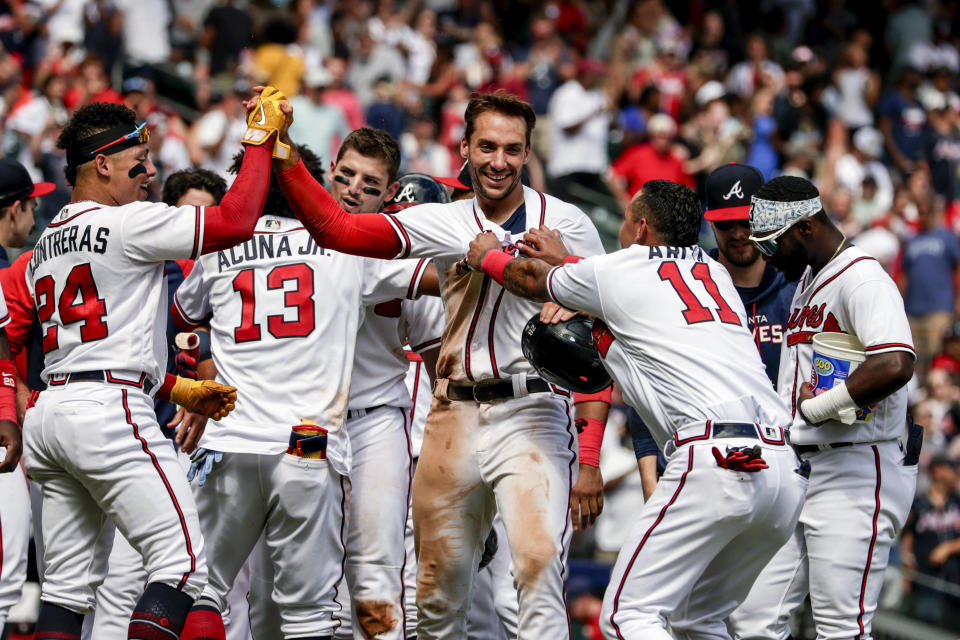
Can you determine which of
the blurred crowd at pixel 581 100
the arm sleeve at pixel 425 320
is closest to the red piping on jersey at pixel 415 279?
the arm sleeve at pixel 425 320

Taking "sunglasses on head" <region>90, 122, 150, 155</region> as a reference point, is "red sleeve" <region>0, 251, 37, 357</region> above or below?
below

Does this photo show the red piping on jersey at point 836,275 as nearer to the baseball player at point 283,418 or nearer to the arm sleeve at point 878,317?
the arm sleeve at point 878,317

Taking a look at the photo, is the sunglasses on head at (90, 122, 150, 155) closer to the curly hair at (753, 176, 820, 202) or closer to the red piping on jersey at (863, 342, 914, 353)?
the curly hair at (753, 176, 820, 202)

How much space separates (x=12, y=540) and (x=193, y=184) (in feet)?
7.87

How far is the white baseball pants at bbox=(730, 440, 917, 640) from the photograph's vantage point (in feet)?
Answer: 20.6

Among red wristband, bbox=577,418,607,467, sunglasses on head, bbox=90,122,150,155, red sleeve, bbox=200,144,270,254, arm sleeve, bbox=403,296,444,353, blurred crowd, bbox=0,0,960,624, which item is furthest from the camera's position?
blurred crowd, bbox=0,0,960,624

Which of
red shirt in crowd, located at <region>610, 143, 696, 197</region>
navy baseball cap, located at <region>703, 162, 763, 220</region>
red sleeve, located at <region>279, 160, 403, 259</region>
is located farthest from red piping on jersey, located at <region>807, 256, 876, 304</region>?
red shirt in crowd, located at <region>610, 143, 696, 197</region>

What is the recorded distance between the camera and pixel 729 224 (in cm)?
727

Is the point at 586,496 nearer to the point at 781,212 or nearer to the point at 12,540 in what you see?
the point at 781,212

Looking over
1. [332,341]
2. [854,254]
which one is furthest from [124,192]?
[854,254]

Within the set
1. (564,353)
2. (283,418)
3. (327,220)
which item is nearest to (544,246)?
(564,353)

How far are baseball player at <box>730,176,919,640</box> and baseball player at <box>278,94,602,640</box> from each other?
1026 mm

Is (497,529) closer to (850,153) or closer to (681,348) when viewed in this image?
(681,348)

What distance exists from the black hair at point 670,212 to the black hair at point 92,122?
7.86ft
